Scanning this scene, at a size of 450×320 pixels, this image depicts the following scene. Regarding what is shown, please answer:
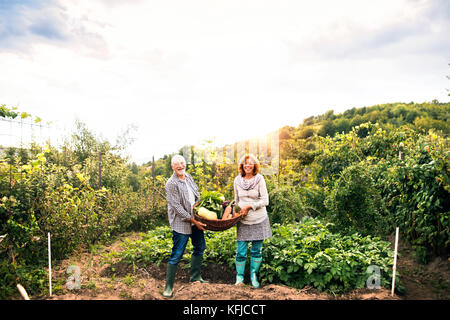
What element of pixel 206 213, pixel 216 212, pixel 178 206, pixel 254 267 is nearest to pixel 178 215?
pixel 178 206

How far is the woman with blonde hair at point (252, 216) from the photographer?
3748mm

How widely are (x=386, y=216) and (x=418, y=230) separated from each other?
83cm

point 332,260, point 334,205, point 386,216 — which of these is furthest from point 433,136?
point 332,260

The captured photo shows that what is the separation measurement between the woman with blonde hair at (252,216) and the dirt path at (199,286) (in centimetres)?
29

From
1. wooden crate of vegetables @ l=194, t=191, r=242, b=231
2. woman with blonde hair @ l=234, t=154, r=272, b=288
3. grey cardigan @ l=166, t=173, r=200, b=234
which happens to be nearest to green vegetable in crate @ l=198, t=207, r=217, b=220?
wooden crate of vegetables @ l=194, t=191, r=242, b=231

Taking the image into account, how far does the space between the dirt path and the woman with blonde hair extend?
0.96ft

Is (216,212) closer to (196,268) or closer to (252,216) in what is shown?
(252,216)

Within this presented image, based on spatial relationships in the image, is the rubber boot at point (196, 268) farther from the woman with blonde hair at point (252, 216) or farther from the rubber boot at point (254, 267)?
the rubber boot at point (254, 267)

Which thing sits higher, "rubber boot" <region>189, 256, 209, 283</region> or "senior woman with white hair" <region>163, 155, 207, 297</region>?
"senior woman with white hair" <region>163, 155, 207, 297</region>

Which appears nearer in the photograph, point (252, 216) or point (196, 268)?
point (252, 216)

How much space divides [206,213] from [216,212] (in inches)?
7.3

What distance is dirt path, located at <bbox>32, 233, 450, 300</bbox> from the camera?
336 cm

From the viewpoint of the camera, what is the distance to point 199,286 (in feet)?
11.7

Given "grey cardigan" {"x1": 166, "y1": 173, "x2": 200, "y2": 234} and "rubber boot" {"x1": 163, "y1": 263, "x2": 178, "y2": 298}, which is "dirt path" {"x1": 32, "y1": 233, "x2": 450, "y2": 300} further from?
"grey cardigan" {"x1": 166, "y1": 173, "x2": 200, "y2": 234}
